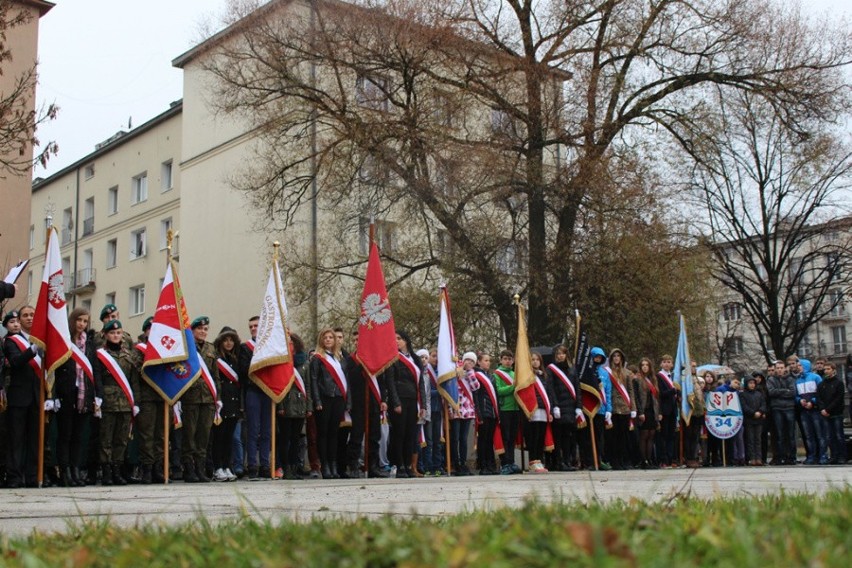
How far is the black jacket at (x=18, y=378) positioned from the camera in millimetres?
11250

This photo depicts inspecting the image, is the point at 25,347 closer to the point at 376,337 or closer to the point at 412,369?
the point at 376,337

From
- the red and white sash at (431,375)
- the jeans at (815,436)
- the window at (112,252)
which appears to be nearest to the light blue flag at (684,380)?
the jeans at (815,436)

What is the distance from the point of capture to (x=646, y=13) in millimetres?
26297

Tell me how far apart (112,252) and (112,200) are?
8.57 ft

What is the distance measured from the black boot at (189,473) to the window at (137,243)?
40.5 m

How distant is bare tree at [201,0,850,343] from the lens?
81.5ft

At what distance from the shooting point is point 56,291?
38.9 feet

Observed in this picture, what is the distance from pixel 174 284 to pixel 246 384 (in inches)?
58.6

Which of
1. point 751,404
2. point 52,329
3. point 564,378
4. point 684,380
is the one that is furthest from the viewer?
point 751,404

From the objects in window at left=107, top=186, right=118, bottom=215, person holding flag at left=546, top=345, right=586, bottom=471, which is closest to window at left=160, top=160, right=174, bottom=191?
window at left=107, top=186, right=118, bottom=215

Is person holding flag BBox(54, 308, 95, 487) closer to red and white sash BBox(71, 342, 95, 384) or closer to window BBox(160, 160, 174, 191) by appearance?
red and white sash BBox(71, 342, 95, 384)

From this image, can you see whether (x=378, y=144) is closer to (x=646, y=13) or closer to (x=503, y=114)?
(x=503, y=114)

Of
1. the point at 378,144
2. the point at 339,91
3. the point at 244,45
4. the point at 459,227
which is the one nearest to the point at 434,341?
the point at 459,227

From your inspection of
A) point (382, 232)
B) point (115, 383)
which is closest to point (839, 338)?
point (382, 232)
